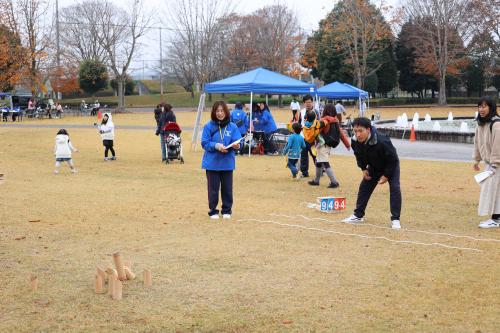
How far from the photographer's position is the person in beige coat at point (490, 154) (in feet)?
27.2

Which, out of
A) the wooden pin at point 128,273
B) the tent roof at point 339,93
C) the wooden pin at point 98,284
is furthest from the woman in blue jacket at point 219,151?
the tent roof at point 339,93

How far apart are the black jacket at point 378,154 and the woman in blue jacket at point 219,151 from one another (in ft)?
5.54

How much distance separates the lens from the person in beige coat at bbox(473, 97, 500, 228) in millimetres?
8297

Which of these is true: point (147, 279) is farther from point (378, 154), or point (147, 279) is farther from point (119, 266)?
point (378, 154)

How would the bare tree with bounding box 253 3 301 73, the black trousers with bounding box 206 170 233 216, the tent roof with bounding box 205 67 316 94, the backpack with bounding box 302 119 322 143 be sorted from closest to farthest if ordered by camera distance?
the black trousers with bounding box 206 170 233 216 < the backpack with bounding box 302 119 322 143 < the tent roof with bounding box 205 67 316 94 < the bare tree with bounding box 253 3 301 73

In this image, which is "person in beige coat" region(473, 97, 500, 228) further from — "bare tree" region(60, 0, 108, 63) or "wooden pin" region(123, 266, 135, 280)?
"bare tree" region(60, 0, 108, 63)

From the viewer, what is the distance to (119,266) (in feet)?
18.9

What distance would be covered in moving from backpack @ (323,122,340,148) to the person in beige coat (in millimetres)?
3658

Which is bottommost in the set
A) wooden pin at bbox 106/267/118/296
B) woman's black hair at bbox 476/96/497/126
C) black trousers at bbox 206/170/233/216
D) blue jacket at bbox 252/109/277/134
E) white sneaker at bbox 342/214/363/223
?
white sneaker at bbox 342/214/363/223

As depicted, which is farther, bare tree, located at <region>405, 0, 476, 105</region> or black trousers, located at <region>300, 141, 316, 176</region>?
bare tree, located at <region>405, 0, 476, 105</region>

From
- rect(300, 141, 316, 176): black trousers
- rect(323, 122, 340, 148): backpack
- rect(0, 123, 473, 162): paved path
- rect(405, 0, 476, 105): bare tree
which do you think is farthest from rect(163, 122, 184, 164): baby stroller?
rect(405, 0, 476, 105): bare tree

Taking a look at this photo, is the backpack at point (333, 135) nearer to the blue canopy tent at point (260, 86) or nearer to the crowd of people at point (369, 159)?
the crowd of people at point (369, 159)

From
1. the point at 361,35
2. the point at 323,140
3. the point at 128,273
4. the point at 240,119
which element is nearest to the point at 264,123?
the point at 240,119

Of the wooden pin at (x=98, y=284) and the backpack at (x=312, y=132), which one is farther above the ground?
the backpack at (x=312, y=132)
